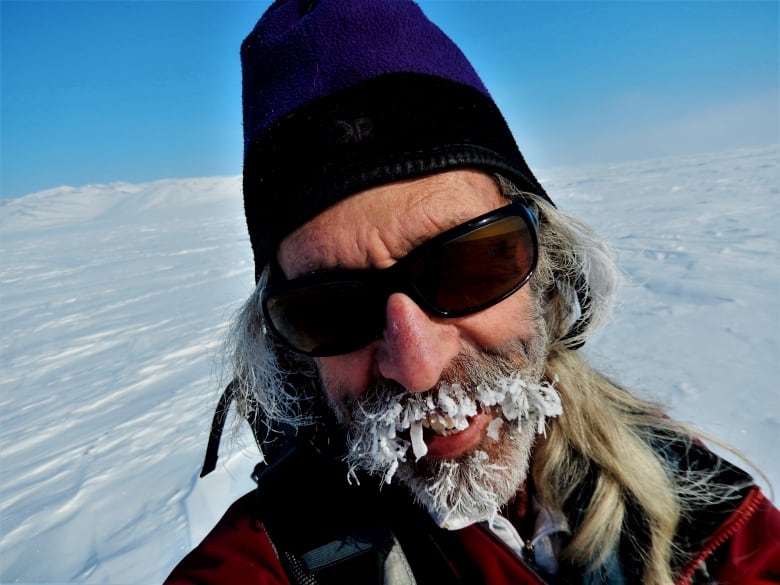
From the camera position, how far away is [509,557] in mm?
1181

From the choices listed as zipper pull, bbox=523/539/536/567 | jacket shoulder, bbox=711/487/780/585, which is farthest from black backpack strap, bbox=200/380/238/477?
jacket shoulder, bbox=711/487/780/585

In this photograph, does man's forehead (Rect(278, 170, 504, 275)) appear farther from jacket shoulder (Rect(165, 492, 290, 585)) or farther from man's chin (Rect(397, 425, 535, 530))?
jacket shoulder (Rect(165, 492, 290, 585))

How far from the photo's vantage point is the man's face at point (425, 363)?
1.13 m

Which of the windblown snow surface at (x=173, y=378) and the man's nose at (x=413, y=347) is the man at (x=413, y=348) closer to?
the man's nose at (x=413, y=347)

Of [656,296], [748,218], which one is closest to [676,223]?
[748,218]

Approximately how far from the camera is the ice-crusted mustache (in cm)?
112

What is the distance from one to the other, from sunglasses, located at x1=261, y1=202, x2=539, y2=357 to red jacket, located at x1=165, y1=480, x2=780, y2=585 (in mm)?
582

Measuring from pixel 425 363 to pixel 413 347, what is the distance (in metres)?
0.05

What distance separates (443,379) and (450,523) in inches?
14.3

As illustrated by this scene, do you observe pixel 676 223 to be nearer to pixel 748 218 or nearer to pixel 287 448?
pixel 748 218

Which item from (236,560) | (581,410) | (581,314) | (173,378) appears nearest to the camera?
(236,560)

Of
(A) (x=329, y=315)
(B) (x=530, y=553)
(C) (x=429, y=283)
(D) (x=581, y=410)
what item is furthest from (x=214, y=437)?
(D) (x=581, y=410)

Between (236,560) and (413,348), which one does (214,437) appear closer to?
(236,560)

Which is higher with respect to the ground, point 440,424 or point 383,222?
point 383,222
